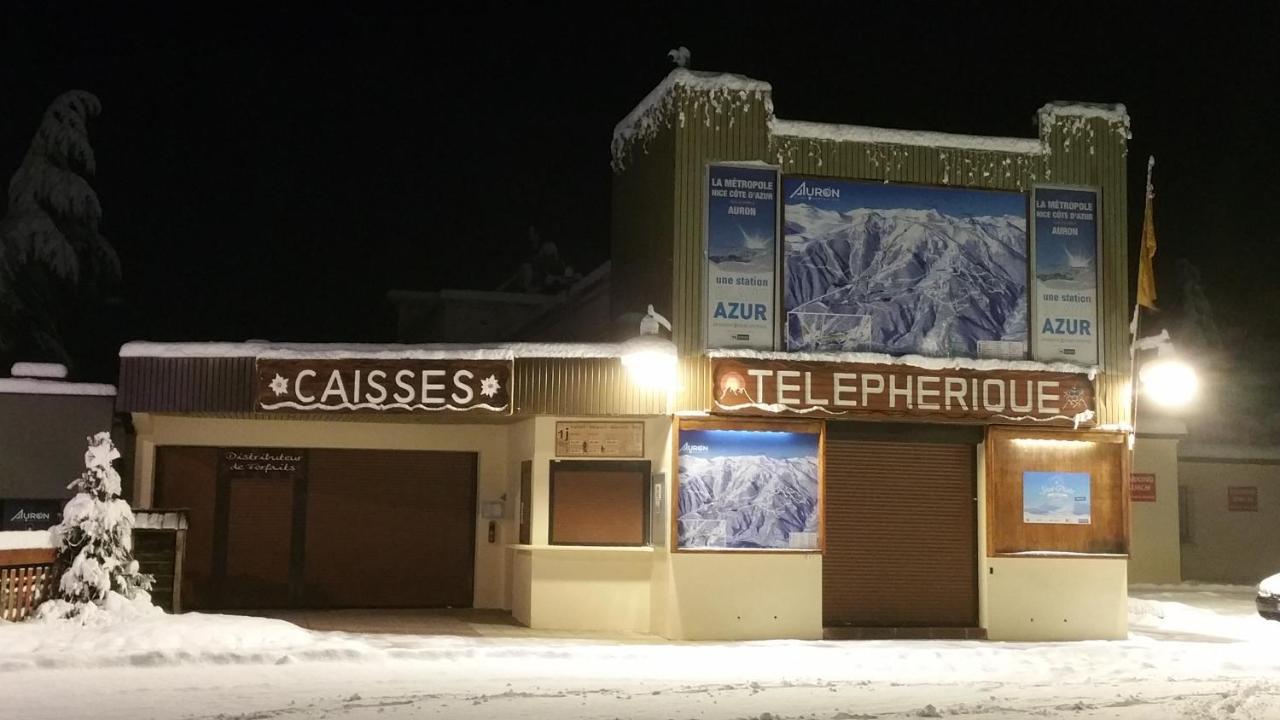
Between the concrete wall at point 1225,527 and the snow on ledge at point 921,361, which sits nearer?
the snow on ledge at point 921,361

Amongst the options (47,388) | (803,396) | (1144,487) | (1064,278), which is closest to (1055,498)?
(1064,278)

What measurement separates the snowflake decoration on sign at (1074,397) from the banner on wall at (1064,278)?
1.36 ft

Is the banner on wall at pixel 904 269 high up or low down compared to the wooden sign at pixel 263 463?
up

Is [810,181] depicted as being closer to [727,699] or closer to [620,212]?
[620,212]

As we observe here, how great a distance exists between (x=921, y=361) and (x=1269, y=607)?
694cm

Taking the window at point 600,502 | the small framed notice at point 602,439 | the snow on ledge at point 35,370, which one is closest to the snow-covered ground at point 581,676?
the window at point 600,502

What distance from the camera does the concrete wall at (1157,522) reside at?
30094 millimetres

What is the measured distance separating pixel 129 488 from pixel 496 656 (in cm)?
772

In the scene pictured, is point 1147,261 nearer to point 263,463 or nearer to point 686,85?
point 686,85

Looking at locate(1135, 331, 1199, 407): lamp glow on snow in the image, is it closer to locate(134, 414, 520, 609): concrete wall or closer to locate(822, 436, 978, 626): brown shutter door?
locate(822, 436, 978, 626): brown shutter door

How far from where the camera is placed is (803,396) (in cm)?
1786

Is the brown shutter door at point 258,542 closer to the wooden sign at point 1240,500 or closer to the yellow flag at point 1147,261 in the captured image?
the yellow flag at point 1147,261

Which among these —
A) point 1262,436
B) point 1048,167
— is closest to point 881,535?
point 1048,167

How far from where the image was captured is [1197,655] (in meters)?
17.0
